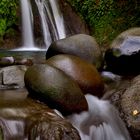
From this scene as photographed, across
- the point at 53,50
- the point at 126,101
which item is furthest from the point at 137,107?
the point at 53,50

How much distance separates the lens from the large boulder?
7.70 metres

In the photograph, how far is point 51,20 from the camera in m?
12.8

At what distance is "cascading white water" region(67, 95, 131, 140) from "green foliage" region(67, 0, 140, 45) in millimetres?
6740

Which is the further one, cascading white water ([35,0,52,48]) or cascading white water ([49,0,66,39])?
cascading white water ([49,0,66,39])

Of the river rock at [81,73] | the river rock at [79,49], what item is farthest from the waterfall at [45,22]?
the river rock at [81,73]

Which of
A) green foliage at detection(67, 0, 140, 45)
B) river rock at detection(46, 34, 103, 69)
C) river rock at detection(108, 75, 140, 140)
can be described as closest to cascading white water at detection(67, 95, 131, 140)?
river rock at detection(108, 75, 140, 140)

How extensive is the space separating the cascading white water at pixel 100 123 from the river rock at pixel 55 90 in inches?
5.7

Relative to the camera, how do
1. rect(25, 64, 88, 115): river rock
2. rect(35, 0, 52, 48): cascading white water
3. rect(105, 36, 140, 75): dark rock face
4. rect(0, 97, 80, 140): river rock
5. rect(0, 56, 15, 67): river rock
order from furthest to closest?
1. rect(35, 0, 52, 48): cascading white water
2. rect(105, 36, 140, 75): dark rock face
3. rect(0, 56, 15, 67): river rock
4. rect(25, 64, 88, 115): river rock
5. rect(0, 97, 80, 140): river rock

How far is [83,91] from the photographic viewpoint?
6184mm

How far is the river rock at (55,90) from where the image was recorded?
539cm

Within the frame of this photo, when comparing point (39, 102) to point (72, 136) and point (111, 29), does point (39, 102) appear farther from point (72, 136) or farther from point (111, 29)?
point (111, 29)

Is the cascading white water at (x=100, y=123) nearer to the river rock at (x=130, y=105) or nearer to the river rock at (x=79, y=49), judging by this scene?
the river rock at (x=130, y=105)

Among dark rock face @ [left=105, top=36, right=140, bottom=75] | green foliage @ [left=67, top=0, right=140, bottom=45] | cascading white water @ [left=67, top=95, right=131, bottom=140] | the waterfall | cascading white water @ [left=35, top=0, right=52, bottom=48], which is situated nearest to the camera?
cascading white water @ [left=67, top=95, right=131, bottom=140]

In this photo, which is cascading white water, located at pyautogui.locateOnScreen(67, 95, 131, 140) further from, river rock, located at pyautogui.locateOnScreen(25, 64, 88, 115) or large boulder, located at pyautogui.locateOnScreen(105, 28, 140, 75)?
large boulder, located at pyautogui.locateOnScreen(105, 28, 140, 75)
